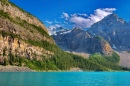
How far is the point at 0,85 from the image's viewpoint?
74.8m

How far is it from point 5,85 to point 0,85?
5.57ft

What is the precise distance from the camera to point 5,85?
249 ft
